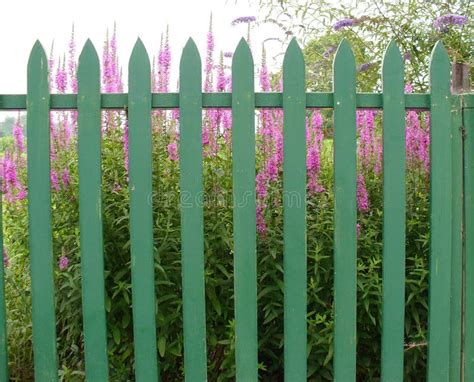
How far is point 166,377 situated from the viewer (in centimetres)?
349

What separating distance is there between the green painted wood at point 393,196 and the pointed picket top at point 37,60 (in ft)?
5.57

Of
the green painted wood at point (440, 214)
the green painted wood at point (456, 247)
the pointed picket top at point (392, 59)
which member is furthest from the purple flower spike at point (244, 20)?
the green painted wood at point (456, 247)

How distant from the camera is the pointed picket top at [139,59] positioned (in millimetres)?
2896

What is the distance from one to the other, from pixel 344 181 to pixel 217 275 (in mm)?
943

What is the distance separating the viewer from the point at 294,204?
2.89 meters

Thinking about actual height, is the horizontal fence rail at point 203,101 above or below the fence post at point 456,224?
above

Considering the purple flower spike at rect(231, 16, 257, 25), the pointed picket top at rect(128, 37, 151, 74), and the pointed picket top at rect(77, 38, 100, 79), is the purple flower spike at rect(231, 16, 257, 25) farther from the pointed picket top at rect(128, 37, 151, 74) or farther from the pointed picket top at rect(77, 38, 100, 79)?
the pointed picket top at rect(77, 38, 100, 79)

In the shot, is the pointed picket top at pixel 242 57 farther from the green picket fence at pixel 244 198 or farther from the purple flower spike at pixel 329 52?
the purple flower spike at pixel 329 52

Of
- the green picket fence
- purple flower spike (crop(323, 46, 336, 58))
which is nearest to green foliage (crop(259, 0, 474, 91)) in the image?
purple flower spike (crop(323, 46, 336, 58))

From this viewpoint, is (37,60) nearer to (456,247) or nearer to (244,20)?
(244,20)

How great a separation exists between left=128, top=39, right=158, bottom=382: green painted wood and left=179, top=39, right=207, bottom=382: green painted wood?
16cm

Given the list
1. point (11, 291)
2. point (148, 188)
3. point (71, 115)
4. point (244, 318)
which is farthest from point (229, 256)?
point (11, 291)

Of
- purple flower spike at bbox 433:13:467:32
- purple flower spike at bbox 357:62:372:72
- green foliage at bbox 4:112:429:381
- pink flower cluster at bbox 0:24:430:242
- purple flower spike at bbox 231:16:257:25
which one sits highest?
purple flower spike at bbox 433:13:467:32

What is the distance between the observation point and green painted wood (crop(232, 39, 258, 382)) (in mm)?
2877
